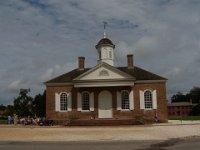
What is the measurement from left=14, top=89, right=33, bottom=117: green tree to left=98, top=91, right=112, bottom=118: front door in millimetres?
33332

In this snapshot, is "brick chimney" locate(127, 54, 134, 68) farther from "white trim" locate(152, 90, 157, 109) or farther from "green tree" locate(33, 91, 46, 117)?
"green tree" locate(33, 91, 46, 117)

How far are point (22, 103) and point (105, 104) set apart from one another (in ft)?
114

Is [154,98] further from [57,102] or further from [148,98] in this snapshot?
[57,102]

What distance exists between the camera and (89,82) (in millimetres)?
43875

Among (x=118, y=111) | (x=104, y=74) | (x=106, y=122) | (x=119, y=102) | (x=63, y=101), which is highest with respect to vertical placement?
(x=104, y=74)

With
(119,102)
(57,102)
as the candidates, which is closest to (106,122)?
(119,102)

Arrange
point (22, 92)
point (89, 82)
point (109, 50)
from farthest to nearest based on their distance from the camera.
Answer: point (22, 92) → point (109, 50) → point (89, 82)

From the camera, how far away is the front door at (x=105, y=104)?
44.6 metres

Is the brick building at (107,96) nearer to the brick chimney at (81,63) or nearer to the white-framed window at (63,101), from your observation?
the white-framed window at (63,101)

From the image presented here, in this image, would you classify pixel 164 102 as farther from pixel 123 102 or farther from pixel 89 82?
pixel 89 82

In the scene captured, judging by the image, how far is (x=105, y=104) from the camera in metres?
44.8

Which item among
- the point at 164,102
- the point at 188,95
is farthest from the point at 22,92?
the point at 188,95

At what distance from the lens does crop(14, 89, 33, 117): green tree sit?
2980 inches

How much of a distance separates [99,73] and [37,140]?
20005 mm
